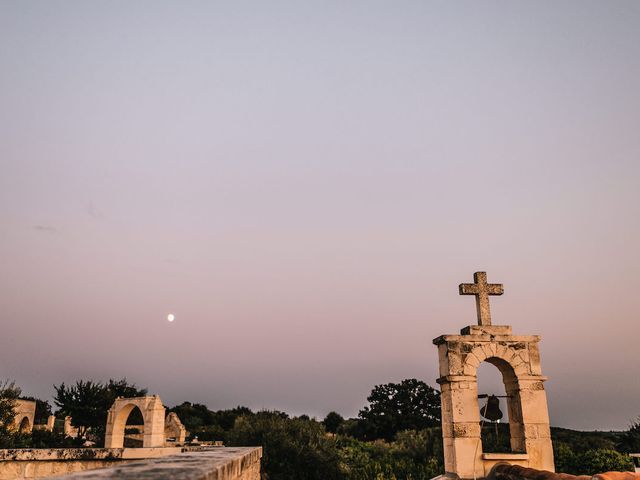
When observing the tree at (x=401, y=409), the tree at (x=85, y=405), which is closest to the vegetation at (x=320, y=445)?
the tree at (x=85, y=405)

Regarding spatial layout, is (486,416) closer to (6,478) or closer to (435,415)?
(6,478)

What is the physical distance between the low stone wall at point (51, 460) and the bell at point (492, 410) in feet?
17.3

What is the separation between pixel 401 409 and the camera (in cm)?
3797

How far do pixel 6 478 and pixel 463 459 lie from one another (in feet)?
21.8

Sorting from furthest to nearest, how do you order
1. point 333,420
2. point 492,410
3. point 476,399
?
1. point 333,420
2. point 492,410
3. point 476,399

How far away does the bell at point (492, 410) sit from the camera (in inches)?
324

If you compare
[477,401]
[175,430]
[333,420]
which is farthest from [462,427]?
[333,420]

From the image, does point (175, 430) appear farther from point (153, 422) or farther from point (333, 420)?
point (333, 420)

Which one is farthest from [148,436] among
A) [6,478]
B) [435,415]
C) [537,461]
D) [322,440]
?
[435,415]

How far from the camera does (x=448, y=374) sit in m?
8.19

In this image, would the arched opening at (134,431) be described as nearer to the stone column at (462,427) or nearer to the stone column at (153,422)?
the stone column at (153,422)

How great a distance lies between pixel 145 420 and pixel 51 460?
14.2 m

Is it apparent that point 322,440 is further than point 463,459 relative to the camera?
Yes

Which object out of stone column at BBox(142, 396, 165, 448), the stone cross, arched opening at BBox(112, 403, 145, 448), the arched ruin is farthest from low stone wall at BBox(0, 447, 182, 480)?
the arched ruin
